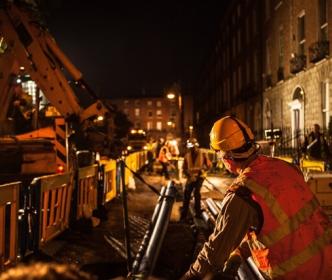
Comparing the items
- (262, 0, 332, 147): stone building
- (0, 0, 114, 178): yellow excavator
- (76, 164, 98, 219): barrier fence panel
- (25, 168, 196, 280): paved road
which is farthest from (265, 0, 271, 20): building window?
(76, 164, 98, 219): barrier fence panel

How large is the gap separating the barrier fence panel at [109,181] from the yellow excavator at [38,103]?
714 millimetres

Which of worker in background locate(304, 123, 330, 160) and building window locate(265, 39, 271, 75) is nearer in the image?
worker in background locate(304, 123, 330, 160)

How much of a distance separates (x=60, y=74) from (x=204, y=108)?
57.6 meters

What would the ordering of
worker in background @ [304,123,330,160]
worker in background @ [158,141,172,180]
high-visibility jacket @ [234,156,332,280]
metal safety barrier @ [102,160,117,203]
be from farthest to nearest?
worker in background @ [158,141,172,180] → worker in background @ [304,123,330,160] → metal safety barrier @ [102,160,117,203] → high-visibility jacket @ [234,156,332,280]

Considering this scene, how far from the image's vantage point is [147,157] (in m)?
30.4

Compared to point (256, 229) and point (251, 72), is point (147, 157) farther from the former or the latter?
point (256, 229)

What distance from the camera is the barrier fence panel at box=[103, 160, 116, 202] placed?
12492 millimetres

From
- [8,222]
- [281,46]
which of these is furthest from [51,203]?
[281,46]

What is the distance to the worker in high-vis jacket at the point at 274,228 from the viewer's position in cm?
286

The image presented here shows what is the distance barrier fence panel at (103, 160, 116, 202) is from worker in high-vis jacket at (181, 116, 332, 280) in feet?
30.4

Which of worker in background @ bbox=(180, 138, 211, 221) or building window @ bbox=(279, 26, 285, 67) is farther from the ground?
building window @ bbox=(279, 26, 285, 67)

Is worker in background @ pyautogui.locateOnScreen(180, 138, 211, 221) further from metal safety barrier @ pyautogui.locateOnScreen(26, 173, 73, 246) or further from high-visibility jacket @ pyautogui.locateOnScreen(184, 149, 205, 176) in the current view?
metal safety barrier @ pyautogui.locateOnScreen(26, 173, 73, 246)

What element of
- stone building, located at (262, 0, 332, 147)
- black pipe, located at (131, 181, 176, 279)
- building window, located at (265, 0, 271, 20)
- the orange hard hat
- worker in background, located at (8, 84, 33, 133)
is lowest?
black pipe, located at (131, 181, 176, 279)

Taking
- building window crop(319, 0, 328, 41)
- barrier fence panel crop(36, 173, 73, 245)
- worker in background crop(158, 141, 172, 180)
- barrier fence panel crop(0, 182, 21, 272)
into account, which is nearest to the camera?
barrier fence panel crop(0, 182, 21, 272)
